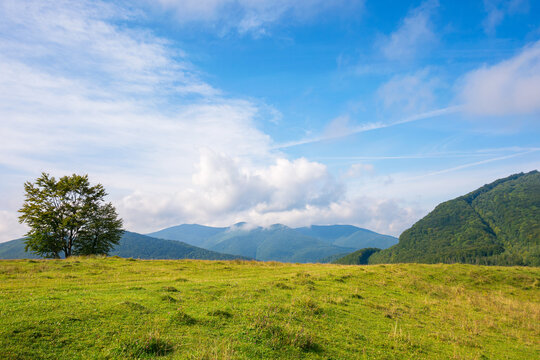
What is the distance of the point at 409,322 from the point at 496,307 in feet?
44.6

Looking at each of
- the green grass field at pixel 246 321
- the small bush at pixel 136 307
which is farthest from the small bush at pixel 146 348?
the small bush at pixel 136 307

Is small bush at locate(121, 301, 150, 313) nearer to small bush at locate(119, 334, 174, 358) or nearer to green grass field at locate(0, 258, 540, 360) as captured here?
green grass field at locate(0, 258, 540, 360)

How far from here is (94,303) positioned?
38.8 feet

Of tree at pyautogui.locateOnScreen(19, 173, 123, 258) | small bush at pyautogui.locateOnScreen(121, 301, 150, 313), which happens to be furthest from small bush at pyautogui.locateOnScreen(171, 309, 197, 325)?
tree at pyautogui.locateOnScreen(19, 173, 123, 258)

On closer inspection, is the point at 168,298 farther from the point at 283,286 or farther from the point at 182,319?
the point at 283,286

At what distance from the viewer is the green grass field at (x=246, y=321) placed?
28.2 ft

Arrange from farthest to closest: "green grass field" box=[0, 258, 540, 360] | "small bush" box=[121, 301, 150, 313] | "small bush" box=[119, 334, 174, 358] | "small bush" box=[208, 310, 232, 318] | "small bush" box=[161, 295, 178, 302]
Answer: "small bush" box=[161, 295, 178, 302] → "small bush" box=[208, 310, 232, 318] → "small bush" box=[121, 301, 150, 313] → "green grass field" box=[0, 258, 540, 360] → "small bush" box=[119, 334, 174, 358]

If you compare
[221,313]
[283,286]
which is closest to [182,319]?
[221,313]

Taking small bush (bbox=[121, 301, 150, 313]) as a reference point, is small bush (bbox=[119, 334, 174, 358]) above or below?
below

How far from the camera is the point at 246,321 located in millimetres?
11711

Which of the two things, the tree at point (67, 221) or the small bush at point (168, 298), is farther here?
the tree at point (67, 221)

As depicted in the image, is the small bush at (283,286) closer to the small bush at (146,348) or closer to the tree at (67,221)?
the small bush at (146,348)

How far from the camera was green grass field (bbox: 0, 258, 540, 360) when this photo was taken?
28.2ft

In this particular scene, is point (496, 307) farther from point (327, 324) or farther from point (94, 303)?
point (94, 303)
